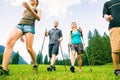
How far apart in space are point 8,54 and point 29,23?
1.33 metres

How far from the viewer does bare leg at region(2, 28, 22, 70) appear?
7.78 meters

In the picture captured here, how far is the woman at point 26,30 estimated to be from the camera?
26.1ft

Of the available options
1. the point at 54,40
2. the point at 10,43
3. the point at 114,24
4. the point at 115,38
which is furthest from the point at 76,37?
the point at 10,43

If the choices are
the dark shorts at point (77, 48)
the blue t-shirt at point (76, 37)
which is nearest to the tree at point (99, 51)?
the blue t-shirt at point (76, 37)

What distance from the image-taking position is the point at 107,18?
8211mm

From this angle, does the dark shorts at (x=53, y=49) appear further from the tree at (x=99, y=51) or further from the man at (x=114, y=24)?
the tree at (x=99, y=51)

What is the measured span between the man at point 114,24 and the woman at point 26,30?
91.5 inches

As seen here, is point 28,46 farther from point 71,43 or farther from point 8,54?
point 71,43

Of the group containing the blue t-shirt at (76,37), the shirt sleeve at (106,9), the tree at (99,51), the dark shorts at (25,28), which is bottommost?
the dark shorts at (25,28)

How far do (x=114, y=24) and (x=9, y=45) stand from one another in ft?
11.4

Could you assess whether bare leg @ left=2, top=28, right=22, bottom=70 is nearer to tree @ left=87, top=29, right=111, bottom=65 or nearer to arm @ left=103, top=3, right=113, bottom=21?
arm @ left=103, top=3, right=113, bottom=21

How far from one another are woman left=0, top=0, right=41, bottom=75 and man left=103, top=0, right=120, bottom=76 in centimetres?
232

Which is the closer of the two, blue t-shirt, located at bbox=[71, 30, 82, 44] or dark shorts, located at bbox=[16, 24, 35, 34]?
dark shorts, located at bbox=[16, 24, 35, 34]

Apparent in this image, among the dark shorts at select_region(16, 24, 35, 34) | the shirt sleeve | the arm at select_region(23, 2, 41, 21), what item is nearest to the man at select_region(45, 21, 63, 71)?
the arm at select_region(23, 2, 41, 21)
